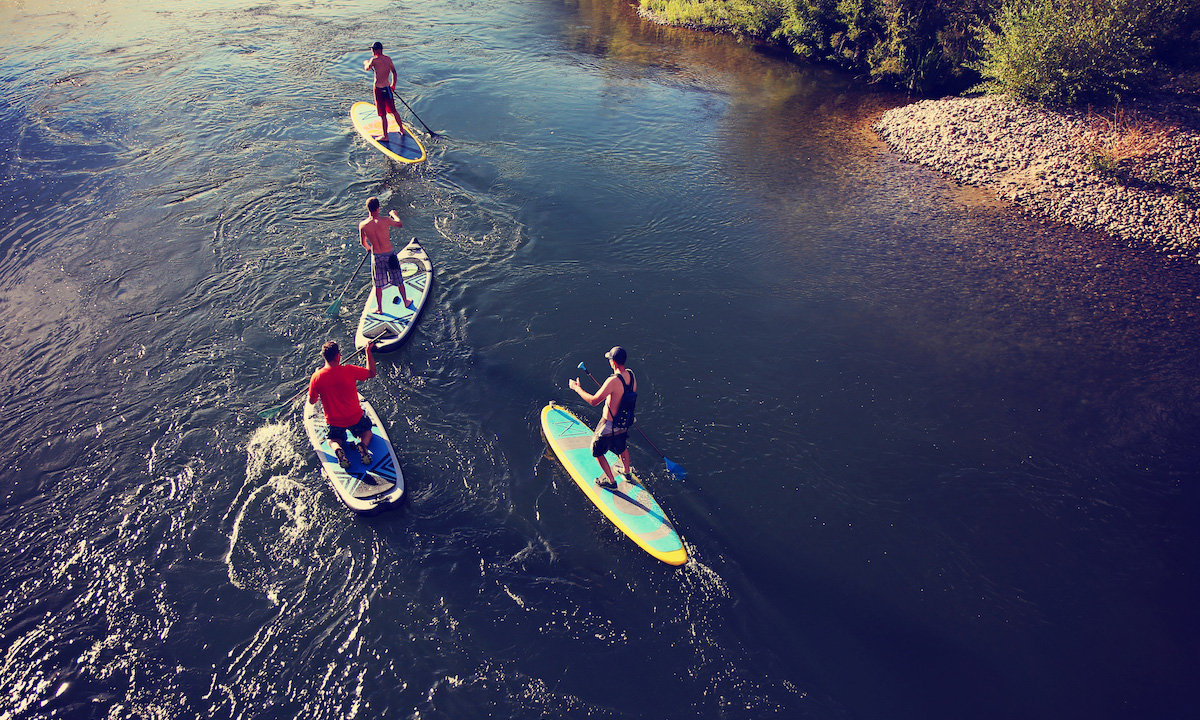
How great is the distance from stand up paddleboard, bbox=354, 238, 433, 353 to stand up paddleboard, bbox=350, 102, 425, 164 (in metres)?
4.99

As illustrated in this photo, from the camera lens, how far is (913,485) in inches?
356

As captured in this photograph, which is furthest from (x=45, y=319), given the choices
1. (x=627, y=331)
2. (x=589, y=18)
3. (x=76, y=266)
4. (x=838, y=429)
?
(x=589, y=18)

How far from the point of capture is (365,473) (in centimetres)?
823

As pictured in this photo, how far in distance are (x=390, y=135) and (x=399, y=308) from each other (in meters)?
8.50

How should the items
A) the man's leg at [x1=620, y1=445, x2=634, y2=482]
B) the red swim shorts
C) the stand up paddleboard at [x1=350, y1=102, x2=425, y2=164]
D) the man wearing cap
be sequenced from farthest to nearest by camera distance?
the stand up paddleboard at [x1=350, y1=102, x2=425, y2=164] → the red swim shorts → the man's leg at [x1=620, y1=445, x2=634, y2=482] → the man wearing cap

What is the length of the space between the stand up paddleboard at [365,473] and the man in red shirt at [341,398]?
0.13m

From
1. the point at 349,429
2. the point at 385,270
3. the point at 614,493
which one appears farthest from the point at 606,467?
the point at 385,270

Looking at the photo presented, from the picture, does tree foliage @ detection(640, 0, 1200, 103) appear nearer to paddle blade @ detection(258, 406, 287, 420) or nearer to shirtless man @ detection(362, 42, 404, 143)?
shirtless man @ detection(362, 42, 404, 143)

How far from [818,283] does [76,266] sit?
15621mm

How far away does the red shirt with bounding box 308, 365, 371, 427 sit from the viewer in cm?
761

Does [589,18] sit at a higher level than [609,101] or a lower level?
higher

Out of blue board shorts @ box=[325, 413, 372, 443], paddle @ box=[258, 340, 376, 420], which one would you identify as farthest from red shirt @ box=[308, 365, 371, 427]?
paddle @ box=[258, 340, 376, 420]

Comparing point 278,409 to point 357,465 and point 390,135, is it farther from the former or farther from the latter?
point 390,135

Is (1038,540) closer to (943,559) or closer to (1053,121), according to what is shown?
(943,559)
